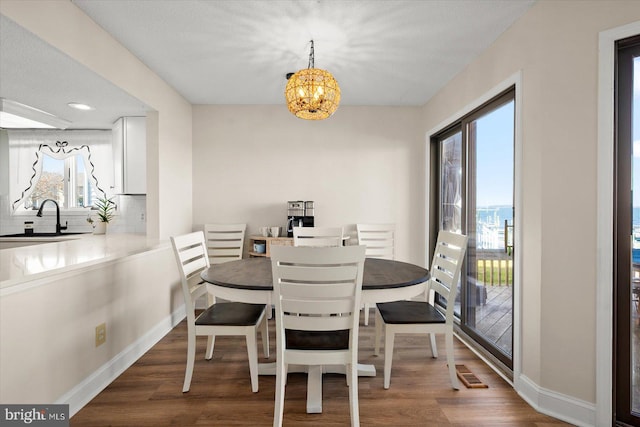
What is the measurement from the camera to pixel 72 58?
2.19m

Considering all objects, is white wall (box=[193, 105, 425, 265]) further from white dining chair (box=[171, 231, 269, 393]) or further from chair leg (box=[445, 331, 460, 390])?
→ chair leg (box=[445, 331, 460, 390])

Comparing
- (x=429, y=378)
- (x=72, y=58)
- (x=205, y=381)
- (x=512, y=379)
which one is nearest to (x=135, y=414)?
(x=205, y=381)

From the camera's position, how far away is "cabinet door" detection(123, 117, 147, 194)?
367 cm

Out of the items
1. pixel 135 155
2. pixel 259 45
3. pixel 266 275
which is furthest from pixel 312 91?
pixel 135 155

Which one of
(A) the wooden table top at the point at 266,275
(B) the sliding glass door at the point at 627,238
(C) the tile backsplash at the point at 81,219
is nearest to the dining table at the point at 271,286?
(A) the wooden table top at the point at 266,275

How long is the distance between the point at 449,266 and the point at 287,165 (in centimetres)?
248

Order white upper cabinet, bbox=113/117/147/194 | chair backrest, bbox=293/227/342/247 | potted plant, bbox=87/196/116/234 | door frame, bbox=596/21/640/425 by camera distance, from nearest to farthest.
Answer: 1. door frame, bbox=596/21/640/425
2. chair backrest, bbox=293/227/342/247
3. white upper cabinet, bbox=113/117/147/194
4. potted plant, bbox=87/196/116/234

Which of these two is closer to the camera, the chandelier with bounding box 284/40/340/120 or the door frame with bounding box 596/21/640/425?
the door frame with bounding box 596/21/640/425

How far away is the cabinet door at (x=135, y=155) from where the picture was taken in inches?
144

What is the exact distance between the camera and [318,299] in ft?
5.81

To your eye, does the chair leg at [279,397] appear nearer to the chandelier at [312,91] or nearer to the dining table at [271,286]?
the dining table at [271,286]

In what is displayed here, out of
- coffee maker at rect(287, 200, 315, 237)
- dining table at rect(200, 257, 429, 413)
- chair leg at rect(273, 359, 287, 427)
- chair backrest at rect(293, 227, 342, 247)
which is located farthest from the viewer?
coffee maker at rect(287, 200, 315, 237)

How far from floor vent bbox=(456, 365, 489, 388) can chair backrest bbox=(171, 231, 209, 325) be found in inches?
75.3

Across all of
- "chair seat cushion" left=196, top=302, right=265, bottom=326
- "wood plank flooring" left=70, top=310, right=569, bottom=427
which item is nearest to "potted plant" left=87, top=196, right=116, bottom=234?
"wood plank flooring" left=70, top=310, right=569, bottom=427
